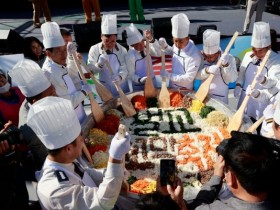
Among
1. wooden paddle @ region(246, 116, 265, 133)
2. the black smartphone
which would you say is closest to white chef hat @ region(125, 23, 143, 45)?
wooden paddle @ region(246, 116, 265, 133)

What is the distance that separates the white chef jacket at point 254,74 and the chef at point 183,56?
2.00ft

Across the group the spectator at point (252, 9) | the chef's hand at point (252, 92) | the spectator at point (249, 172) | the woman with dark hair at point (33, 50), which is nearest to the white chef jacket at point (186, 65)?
the chef's hand at point (252, 92)

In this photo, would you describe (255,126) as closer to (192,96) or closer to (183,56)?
(192,96)

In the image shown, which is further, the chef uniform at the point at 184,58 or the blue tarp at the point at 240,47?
the blue tarp at the point at 240,47

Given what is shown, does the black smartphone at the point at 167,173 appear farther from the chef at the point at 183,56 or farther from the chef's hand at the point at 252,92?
the chef at the point at 183,56

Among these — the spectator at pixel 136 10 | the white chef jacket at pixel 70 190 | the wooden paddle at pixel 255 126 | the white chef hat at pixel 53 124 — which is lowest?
the spectator at pixel 136 10

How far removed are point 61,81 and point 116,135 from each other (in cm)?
170

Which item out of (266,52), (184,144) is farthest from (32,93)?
(266,52)

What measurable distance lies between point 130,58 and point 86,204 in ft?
9.47

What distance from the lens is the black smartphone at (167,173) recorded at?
2295mm

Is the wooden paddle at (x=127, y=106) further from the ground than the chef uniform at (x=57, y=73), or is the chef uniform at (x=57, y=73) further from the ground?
the chef uniform at (x=57, y=73)

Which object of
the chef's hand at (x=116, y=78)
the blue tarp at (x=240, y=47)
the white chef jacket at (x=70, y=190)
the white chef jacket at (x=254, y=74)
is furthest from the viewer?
the blue tarp at (x=240, y=47)

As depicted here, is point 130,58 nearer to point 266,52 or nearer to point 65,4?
point 266,52

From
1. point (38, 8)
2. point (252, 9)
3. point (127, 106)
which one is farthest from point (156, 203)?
point (38, 8)
